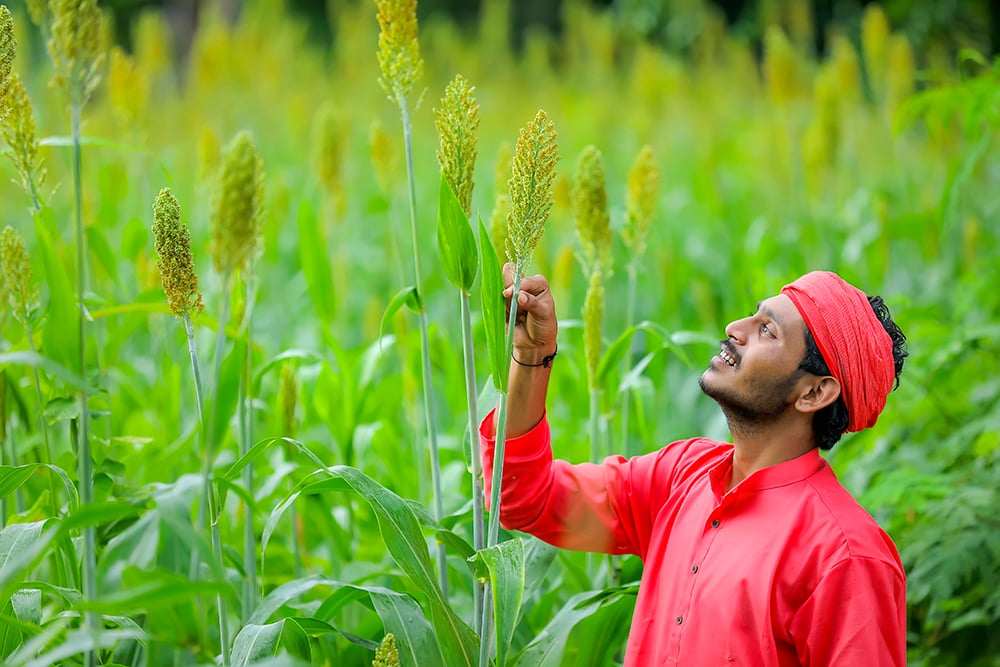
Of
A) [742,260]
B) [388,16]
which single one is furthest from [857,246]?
[388,16]

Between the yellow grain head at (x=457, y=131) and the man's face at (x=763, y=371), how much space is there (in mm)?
595

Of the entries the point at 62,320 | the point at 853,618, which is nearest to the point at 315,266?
the point at 62,320

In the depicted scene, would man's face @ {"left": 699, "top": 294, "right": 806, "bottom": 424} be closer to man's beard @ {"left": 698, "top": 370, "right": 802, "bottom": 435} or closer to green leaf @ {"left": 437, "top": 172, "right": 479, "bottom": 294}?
man's beard @ {"left": 698, "top": 370, "right": 802, "bottom": 435}

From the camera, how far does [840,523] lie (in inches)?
67.8

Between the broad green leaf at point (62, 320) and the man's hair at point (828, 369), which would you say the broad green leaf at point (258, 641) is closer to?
the broad green leaf at point (62, 320)

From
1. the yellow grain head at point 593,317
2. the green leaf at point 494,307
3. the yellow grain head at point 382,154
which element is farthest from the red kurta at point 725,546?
the yellow grain head at point 382,154


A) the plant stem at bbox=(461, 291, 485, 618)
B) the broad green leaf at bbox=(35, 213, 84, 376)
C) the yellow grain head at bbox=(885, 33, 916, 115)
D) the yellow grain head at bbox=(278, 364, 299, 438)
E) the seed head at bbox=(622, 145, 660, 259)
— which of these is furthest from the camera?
the yellow grain head at bbox=(885, 33, 916, 115)

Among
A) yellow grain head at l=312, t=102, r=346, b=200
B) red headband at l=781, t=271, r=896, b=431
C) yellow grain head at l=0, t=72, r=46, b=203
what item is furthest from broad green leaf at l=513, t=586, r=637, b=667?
yellow grain head at l=312, t=102, r=346, b=200

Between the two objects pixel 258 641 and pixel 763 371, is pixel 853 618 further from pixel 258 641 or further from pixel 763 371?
pixel 258 641

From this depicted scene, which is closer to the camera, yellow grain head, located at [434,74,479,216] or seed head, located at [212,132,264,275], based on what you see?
seed head, located at [212,132,264,275]

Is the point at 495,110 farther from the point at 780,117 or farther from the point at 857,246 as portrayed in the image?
the point at 857,246

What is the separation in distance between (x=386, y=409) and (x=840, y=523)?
5.87ft

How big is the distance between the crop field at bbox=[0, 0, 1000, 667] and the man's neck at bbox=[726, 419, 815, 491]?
40 centimetres

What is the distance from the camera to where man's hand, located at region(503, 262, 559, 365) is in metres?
1.91
